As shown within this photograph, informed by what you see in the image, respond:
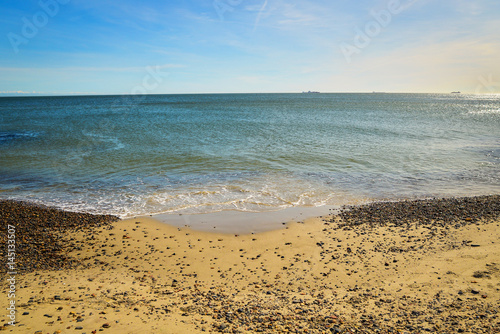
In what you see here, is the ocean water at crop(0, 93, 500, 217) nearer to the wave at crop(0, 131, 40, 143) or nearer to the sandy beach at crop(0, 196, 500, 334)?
the wave at crop(0, 131, 40, 143)

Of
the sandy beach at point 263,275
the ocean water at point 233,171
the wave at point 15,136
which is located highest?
the wave at point 15,136

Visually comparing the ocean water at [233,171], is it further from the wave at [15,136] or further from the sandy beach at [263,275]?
the sandy beach at [263,275]

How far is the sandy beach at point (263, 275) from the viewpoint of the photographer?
5.66m

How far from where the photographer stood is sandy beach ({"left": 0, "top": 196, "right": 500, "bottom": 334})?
566cm

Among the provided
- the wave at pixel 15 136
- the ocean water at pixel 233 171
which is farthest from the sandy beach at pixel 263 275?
the wave at pixel 15 136

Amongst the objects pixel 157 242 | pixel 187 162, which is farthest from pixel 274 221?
pixel 187 162

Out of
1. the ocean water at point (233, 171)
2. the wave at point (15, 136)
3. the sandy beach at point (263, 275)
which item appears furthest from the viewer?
the wave at point (15, 136)

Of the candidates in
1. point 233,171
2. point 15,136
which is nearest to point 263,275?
point 233,171

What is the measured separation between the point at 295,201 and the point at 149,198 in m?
7.33

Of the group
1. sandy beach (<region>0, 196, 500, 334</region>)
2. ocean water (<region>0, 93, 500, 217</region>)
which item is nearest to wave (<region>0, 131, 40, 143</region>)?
ocean water (<region>0, 93, 500, 217</region>)

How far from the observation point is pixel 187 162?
68.1ft

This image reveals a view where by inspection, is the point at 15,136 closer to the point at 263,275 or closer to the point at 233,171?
the point at 233,171

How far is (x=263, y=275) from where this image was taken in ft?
25.2

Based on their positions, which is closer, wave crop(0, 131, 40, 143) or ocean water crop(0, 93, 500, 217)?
ocean water crop(0, 93, 500, 217)
